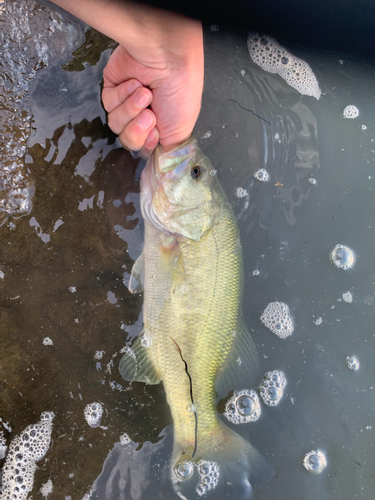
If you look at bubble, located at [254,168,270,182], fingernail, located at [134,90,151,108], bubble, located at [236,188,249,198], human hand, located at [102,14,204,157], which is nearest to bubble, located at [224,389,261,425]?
bubble, located at [236,188,249,198]

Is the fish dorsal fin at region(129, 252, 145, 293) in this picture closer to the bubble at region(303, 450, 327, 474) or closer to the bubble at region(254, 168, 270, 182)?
the bubble at region(254, 168, 270, 182)

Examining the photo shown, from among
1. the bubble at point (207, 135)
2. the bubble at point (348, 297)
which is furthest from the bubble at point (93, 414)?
the bubble at point (207, 135)

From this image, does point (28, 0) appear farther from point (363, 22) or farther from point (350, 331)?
point (350, 331)

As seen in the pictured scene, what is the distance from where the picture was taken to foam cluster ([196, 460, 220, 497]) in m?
1.96

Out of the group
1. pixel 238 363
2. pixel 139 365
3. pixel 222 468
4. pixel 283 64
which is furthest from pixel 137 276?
pixel 283 64

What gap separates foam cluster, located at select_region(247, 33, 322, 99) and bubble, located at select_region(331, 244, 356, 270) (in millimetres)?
1117

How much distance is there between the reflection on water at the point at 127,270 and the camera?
202cm

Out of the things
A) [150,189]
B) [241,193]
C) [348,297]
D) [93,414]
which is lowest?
[93,414]

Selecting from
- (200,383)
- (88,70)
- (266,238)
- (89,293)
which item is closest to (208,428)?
(200,383)

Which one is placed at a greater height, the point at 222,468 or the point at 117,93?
the point at 117,93

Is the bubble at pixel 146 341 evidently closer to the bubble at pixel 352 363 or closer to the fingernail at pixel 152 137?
the fingernail at pixel 152 137

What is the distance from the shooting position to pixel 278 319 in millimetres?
2186

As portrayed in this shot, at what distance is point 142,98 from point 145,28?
1.06ft

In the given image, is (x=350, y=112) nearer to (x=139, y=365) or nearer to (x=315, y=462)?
(x=139, y=365)
